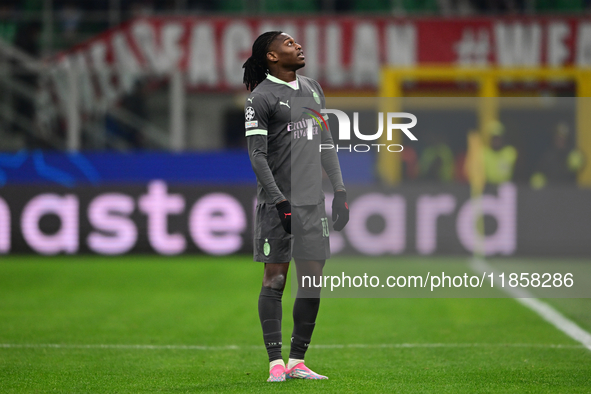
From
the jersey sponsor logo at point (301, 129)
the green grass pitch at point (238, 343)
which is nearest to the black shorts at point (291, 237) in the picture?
the jersey sponsor logo at point (301, 129)

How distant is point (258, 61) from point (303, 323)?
1515 mm

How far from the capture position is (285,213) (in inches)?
185

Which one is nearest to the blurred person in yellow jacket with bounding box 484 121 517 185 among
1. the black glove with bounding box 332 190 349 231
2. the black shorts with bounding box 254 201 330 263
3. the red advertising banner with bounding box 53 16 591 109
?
the red advertising banner with bounding box 53 16 591 109

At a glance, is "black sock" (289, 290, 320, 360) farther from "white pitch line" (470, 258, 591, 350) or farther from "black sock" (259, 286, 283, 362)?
"white pitch line" (470, 258, 591, 350)

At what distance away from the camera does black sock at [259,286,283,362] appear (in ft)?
16.2

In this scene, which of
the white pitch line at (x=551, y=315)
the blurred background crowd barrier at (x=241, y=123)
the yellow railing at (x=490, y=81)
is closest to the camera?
the white pitch line at (x=551, y=315)

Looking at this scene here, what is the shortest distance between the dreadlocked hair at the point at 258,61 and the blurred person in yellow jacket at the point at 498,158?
8.04m

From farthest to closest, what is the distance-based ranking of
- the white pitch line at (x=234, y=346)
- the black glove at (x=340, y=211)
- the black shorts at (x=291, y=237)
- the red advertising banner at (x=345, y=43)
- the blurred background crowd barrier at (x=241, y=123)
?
the red advertising banner at (x=345, y=43)
the blurred background crowd barrier at (x=241, y=123)
the white pitch line at (x=234, y=346)
the black glove at (x=340, y=211)
the black shorts at (x=291, y=237)

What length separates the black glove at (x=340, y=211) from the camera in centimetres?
496

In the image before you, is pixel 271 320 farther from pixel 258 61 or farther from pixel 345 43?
pixel 345 43

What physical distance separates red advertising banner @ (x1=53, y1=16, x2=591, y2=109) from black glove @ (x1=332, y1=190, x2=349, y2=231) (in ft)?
37.2

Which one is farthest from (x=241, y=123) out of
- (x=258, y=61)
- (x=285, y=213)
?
(x=285, y=213)

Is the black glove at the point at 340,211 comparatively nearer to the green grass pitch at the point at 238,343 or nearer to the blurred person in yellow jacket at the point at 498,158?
the green grass pitch at the point at 238,343

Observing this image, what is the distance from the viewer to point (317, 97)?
506 cm
